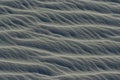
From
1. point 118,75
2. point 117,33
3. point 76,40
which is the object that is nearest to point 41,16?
point 76,40

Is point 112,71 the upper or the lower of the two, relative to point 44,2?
lower

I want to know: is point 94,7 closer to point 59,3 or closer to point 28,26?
point 59,3

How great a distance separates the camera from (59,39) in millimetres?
2838

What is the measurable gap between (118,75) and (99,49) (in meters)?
0.27

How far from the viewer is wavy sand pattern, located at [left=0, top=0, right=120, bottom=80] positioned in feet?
8.58

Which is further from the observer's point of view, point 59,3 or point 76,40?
point 59,3

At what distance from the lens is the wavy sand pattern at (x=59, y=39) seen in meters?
2.62

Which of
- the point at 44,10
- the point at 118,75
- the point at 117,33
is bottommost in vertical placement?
the point at 118,75

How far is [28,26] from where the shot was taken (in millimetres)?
2916

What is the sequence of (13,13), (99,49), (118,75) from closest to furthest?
(118,75) → (99,49) → (13,13)

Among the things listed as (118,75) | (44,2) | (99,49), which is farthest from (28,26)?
(118,75)

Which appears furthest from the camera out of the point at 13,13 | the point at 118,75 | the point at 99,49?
the point at 13,13

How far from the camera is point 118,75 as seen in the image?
2.63 meters

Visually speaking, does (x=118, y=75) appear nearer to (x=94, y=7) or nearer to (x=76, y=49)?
(x=76, y=49)
